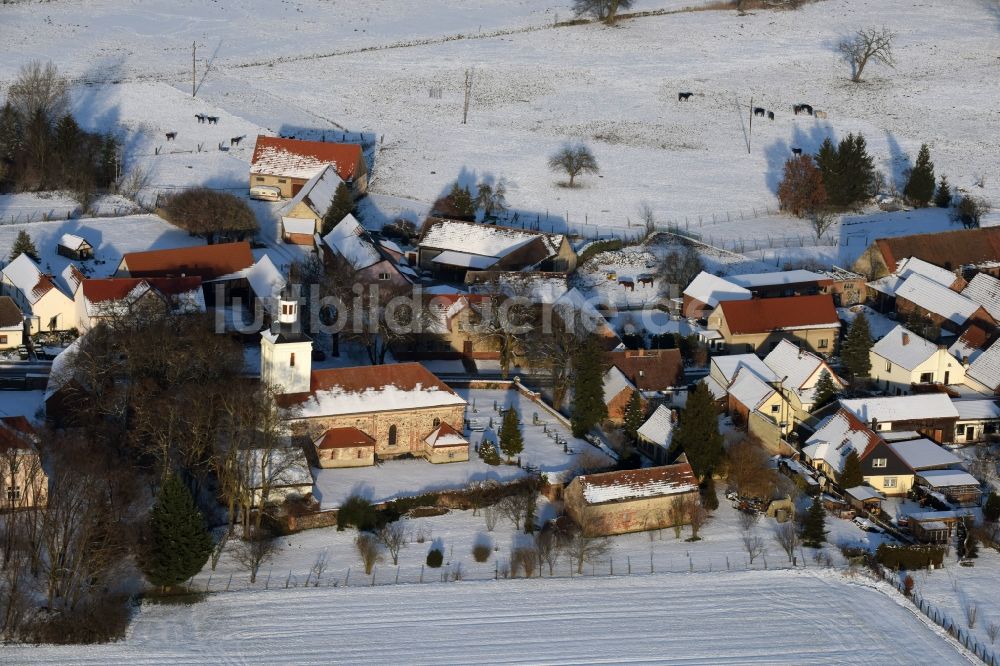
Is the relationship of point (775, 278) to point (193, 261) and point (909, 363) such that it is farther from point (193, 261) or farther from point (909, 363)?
point (193, 261)

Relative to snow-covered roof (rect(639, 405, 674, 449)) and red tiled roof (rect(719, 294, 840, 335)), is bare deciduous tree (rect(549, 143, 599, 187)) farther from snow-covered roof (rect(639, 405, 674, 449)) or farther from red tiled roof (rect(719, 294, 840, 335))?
snow-covered roof (rect(639, 405, 674, 449))

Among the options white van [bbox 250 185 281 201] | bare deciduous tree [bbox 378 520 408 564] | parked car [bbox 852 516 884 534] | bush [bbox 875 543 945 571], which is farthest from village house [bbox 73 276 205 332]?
bush [bbox 875 543 945 571]

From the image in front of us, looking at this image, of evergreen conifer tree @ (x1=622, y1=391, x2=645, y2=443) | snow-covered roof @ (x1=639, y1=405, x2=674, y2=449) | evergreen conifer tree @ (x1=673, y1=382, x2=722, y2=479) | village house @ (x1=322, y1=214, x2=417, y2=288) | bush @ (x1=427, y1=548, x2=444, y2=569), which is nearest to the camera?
bush @ (x1=427, y1=548, x2=444, y2=569)

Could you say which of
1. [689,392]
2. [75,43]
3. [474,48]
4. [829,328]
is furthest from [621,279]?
[75,43]

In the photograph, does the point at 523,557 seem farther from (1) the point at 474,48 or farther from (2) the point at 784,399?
(1) the point at 474,48

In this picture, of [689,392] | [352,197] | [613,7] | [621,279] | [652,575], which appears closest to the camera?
[652,575]
